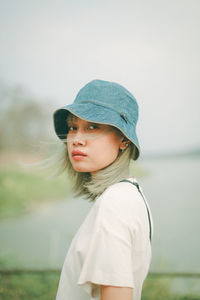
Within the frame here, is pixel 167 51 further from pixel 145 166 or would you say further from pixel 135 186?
pixel 135 186

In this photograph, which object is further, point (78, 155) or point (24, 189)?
point (24, 189)

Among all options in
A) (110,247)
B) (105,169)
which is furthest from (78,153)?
(110,247)

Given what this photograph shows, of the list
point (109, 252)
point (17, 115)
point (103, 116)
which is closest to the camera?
point (109, 252)

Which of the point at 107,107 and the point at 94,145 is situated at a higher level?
the point at 107,107

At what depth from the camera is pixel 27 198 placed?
2.40 meters

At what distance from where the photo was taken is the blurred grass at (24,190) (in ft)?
7.81

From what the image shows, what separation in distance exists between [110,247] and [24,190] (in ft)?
→ 5.86

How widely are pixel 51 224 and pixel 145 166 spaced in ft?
3.06

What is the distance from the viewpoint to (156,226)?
2.24m

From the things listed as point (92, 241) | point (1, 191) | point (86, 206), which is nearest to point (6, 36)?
point (1, 191)

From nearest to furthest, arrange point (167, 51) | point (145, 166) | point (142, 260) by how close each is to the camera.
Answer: point (142, 260), point (167, 51), point (145, 166)

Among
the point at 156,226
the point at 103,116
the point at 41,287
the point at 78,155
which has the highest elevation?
the point at 103,116

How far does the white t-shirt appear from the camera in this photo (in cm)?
77

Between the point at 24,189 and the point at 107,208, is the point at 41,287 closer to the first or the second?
the point at 24,189
